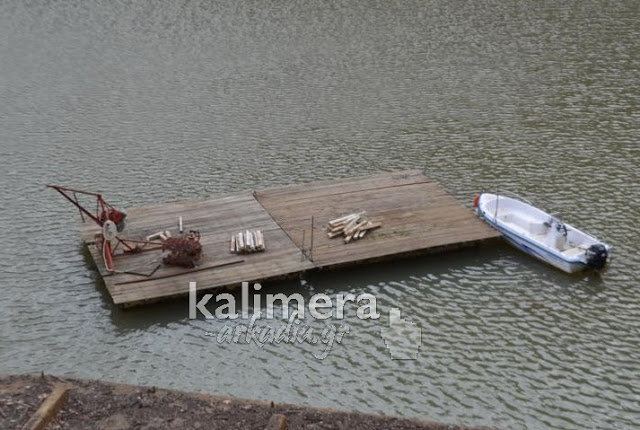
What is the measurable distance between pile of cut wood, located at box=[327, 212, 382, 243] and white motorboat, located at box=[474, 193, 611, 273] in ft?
13.4

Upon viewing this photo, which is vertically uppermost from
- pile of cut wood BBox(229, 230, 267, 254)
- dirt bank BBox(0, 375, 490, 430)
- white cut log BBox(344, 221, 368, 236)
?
white cut log BBox(344, 221, 368, 236)

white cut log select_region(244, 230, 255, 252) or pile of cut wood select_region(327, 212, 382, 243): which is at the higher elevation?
pile of cut wood select_region(327, 212, 382, 243)

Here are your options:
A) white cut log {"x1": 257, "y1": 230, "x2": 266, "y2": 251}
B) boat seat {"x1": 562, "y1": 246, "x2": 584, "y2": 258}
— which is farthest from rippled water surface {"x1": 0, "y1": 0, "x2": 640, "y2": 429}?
white cut log {"x1": 257, "y1": 230, "x2": 266, "y2": 251}

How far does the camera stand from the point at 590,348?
62.4 feet

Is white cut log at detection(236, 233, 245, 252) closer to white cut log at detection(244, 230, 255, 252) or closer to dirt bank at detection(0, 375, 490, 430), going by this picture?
white cut log at detection(244, 230, 255, 252)

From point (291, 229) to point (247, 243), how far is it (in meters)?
1.99

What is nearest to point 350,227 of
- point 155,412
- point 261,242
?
point 261,242

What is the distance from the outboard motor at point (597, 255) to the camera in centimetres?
2141

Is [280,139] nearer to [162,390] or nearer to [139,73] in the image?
[139,73]

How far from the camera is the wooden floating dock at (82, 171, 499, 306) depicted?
2089 centimetres

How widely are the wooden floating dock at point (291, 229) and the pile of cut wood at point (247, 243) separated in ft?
0.64

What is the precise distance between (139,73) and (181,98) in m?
5.00

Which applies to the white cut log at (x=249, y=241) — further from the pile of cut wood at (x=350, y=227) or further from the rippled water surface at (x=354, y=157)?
the pile of cut wood at (x=350, y=227)

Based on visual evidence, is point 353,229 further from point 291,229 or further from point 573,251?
point 573,251
